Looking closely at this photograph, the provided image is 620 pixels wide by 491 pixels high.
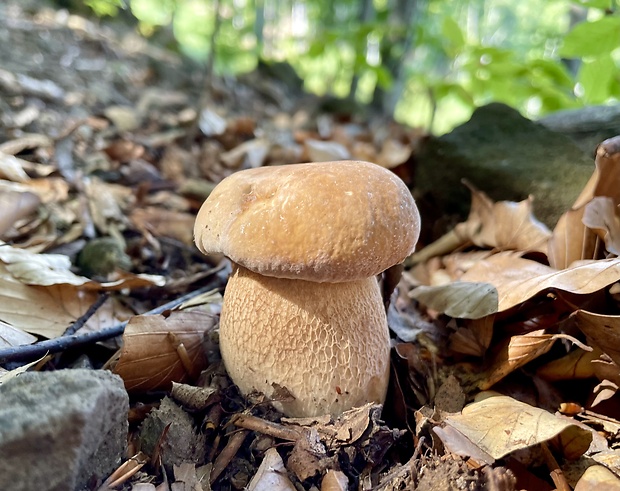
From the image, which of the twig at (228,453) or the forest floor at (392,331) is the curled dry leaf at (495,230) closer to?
the forest floor at (392,331)

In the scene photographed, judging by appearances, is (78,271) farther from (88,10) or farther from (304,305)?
(88,10)

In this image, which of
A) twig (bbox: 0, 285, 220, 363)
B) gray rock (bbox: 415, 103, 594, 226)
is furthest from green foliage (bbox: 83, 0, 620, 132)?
twig (bbox: 0, 285, 220, 363)

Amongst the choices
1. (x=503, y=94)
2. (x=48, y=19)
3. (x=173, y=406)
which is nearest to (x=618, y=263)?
(x=173, y=406)

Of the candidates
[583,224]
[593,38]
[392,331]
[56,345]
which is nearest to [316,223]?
Answer: [392,331]

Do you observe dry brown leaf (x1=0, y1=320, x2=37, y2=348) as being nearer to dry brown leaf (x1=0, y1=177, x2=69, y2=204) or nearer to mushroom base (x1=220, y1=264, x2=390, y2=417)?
mushroom base (x1=220, y1=264, x2=390, y2=417)

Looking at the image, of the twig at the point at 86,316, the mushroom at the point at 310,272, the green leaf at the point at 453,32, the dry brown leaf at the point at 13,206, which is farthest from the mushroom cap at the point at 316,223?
the green leaf at the point at 453,32

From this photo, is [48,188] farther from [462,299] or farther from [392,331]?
[462,299]
